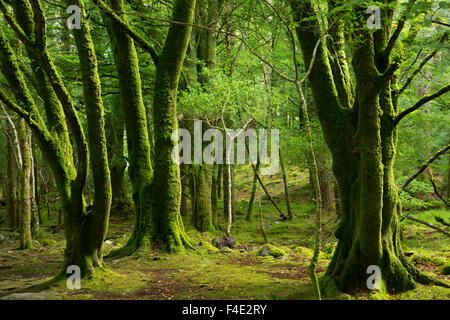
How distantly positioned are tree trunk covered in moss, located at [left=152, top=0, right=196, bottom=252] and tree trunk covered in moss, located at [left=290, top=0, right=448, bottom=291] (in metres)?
3.73

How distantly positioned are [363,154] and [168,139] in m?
4.94

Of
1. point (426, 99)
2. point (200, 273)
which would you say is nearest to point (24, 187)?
point (200, 273)

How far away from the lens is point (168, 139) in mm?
8266

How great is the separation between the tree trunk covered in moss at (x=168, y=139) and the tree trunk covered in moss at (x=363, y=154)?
3.73m

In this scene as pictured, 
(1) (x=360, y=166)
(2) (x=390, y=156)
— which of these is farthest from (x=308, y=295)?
(2) (x=390, y=156)

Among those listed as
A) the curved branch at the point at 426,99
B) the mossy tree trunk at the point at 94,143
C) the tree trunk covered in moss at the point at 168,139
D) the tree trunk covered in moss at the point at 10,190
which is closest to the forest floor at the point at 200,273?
the tree trunk covered in moss at the point at 168,139

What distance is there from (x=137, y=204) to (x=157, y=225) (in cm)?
75

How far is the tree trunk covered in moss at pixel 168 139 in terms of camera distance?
7.98m

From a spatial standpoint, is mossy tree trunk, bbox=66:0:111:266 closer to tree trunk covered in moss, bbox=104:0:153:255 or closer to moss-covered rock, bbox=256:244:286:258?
tree trunk covered in moss, bbox=104:0:153:255

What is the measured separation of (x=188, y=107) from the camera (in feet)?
37.3

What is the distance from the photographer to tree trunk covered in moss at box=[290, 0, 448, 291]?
167 inches

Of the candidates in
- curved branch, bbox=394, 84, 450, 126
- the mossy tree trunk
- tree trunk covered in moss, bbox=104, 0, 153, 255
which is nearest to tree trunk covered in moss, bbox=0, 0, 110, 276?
the mossy tree trunk

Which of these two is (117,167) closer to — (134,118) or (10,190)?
(10,190)
